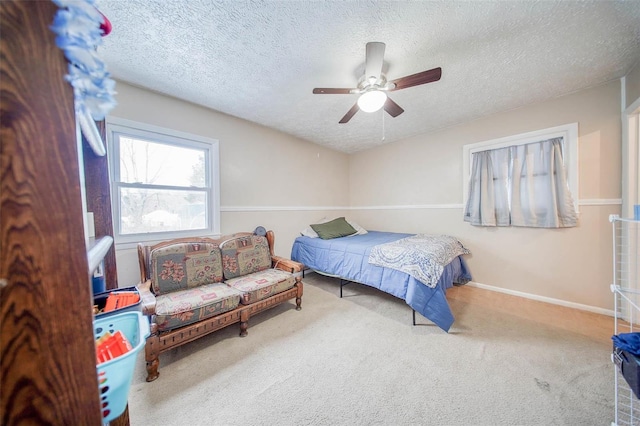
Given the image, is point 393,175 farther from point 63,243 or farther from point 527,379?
point 63,243

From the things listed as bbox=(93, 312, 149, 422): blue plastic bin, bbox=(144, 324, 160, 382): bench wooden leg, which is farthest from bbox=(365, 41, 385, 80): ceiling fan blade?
bbox=(144, 324, 160, 382): bench wooden leg

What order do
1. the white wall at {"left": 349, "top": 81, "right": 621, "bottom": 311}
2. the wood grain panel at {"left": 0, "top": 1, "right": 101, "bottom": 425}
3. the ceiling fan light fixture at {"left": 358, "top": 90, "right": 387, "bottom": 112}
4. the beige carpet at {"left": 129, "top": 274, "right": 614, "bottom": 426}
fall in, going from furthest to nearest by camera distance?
the white wall at {"left": 349, "top": 81, "right": 621, "bottom": 311}, the ceiling fan light fixture at {"left": 358, "top": 90, "right": 387, "bottom": 112}, the beige carpet at {"left": 129, "top": 274, "right": 614, "bottom": 426}, the wood grain panel at {"left": 0, "top": 1, "right": 101, "bottom": 425}

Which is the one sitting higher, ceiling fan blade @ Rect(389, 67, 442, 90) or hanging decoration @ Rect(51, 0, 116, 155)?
ceiling fan blade @ Rect(389, 67, 442, 90)

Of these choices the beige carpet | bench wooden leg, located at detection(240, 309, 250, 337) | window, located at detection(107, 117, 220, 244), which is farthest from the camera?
window, located at detection(107, 117, 220, 244)

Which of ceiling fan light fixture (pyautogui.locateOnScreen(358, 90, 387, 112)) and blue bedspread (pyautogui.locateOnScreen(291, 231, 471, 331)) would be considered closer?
ceiling fan light fixture (pyautogui.locateOnScreen(358, 90, 387, 112))

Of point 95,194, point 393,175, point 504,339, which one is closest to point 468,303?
point 504,339

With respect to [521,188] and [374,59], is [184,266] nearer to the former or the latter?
[374,59]

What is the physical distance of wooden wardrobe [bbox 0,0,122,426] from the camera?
1.26 feet

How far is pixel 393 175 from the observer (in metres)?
3.97

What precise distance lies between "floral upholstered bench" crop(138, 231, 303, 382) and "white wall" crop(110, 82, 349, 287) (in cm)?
44

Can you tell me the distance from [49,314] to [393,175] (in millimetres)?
4121

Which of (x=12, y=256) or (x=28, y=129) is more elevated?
(x=28, y=129)

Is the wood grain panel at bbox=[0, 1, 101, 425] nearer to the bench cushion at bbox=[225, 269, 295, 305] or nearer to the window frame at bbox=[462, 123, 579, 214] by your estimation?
the bench cushion at bbox=[225, 269, 295, 305]

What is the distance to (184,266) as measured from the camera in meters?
2.13
